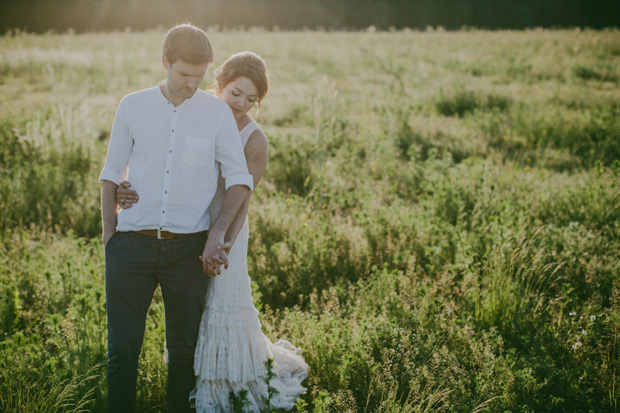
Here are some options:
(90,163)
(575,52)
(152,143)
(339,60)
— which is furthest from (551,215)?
(575,52)

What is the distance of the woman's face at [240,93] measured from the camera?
267 centimetres

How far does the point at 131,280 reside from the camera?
7.72 ft

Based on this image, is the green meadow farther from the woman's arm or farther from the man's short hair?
the man's short hair

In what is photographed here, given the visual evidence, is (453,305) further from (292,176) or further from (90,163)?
(90,163)

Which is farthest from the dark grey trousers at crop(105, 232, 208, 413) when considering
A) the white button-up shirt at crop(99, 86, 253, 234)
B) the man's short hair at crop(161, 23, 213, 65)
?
the man's short hair at crop(161, 23, 213, 65)

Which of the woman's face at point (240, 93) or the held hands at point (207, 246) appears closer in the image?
the held hands at point (207, 246)

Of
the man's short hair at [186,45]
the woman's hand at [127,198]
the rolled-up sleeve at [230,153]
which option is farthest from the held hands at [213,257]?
the man's short hair at [186,45]

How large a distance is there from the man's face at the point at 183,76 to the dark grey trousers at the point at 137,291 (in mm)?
791

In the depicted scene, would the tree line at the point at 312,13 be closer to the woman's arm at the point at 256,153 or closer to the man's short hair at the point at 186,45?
the woman's arm at the point at 256,153

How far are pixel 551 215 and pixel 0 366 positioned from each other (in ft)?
17.7

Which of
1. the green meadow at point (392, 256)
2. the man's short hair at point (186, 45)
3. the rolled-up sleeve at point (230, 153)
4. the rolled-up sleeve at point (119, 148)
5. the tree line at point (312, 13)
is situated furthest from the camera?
the tree line at point (312, 13)

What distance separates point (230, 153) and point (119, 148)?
58cm

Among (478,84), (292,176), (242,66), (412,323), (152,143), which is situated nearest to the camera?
(152,143)

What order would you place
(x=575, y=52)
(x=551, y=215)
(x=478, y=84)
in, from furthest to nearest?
1. (x=575, y=52)
2. (x=478, y=84)
3. (x=551, y=215)
